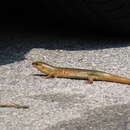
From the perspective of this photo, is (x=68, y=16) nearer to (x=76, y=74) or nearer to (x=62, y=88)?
(x=76, y=74)

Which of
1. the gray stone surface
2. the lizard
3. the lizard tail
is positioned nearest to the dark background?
the gray stone surface

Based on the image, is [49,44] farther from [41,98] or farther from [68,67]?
[41,98]

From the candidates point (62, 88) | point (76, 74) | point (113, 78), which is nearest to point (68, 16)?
point (76, 74)

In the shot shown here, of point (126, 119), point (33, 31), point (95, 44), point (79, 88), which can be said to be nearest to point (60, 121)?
point (126, 119)

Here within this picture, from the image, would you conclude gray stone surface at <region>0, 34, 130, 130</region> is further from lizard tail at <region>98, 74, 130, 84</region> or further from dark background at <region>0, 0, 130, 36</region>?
dark background at <region>0, 0, 130, 36</region>

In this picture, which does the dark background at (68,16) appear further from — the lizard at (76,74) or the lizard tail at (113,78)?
the lizard tail at (113,78)
